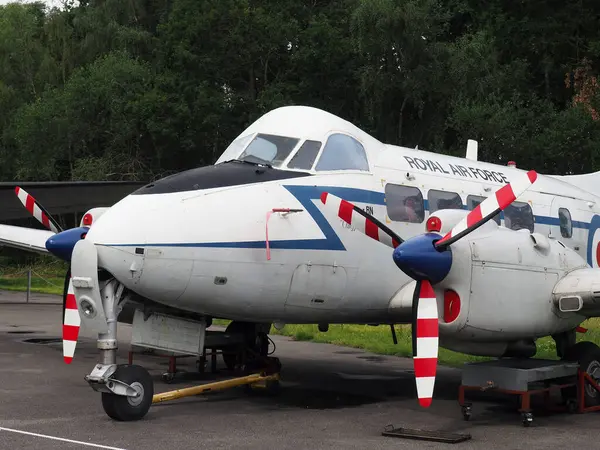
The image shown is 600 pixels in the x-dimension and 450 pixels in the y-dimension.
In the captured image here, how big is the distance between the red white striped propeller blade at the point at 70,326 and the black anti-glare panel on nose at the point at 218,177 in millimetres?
1621

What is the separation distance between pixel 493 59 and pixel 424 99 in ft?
13.2

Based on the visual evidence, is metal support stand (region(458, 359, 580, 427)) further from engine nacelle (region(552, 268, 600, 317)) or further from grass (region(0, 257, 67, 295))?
grass (region(0, 257, 67, 295))

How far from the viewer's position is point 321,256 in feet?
38.9

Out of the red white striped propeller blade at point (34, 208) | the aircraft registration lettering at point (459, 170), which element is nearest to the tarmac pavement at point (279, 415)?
the red white striped propeller blade at point (34, 208)

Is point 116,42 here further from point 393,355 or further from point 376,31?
point 393,355

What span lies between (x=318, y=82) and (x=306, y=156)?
38813 mm

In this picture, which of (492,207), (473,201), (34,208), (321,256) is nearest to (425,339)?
(492,207)

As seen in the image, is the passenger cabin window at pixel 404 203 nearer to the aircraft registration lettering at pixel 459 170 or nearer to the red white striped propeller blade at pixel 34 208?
the aircraft registration lettering at pixel 459 170

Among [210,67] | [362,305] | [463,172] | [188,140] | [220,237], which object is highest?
[210,67]

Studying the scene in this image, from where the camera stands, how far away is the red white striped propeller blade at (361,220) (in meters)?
11.0

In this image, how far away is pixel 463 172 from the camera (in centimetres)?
1399

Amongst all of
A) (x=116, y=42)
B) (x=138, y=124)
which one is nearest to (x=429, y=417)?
(x=138, y=124)

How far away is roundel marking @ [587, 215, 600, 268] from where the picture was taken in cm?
1518

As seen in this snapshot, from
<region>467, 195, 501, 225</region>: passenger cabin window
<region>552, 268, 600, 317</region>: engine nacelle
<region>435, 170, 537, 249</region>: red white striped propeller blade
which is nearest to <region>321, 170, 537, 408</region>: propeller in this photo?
<region>435, 170, 537, 249</region>: red white striped propeller blade
